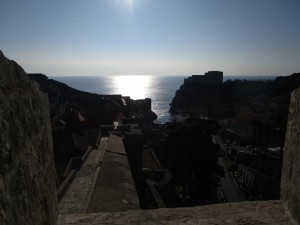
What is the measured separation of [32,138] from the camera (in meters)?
2.00

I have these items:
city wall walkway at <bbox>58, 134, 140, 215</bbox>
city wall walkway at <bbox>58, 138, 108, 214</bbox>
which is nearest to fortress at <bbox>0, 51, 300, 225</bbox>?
city wall walkway at <bbox>58, 134, 140, 215</bbox>

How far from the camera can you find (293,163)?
2.70m

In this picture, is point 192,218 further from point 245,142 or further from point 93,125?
point 245,142

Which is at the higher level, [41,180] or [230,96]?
[41,180]

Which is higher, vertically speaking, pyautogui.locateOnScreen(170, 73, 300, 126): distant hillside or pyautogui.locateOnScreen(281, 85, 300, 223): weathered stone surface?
pyautogui.locateOnScreen(281, 85, 300, 223): weathered stone surface

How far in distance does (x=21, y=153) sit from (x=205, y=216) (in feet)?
6.70

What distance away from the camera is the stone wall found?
138cm

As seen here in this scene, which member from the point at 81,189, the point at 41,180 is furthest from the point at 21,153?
the point at 81,189

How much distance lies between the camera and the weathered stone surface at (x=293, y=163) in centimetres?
257

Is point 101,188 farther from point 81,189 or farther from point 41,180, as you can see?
point 41,180

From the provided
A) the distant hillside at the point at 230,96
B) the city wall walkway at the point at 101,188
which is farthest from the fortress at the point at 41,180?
the distant hillside at the point at 230,96

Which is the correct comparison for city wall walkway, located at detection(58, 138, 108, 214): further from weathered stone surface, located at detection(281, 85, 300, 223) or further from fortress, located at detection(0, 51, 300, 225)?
weathered stone surface, located at detection(281, 85, 300, 223)

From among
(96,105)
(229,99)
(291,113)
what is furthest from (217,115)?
(291,113)

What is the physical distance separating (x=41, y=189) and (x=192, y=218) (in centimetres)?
156
